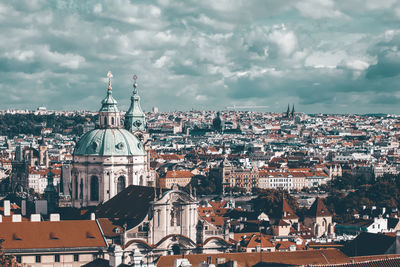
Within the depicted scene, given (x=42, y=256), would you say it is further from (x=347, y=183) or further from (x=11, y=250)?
(x=347, y=183)

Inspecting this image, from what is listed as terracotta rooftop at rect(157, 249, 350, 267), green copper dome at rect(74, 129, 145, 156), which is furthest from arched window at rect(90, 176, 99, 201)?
terracotta rooftop at rect(157, 249, 350, 267)

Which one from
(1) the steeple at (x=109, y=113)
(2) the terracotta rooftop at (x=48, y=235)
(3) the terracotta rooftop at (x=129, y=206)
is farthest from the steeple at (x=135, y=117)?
(2) the terracotta rooftop at (x=48, y=235)

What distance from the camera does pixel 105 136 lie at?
80750 mm

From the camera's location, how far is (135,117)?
101 metres

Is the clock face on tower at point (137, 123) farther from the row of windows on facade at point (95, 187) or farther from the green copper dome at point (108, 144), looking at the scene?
the row of windows on facade at point (95, 187)

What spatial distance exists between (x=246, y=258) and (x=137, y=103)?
172 ft

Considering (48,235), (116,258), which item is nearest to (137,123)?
(48,235)

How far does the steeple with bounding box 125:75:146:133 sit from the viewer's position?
100 meters

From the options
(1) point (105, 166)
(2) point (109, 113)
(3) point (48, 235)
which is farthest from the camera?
(2) point (109, 113)

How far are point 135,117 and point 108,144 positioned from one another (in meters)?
21.0

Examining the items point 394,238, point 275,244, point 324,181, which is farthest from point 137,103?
point 324,181

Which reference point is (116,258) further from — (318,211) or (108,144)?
(318,211)

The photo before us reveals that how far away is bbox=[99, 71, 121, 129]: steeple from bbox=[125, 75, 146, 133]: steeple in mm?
14662

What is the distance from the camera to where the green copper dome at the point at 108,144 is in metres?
80.3
